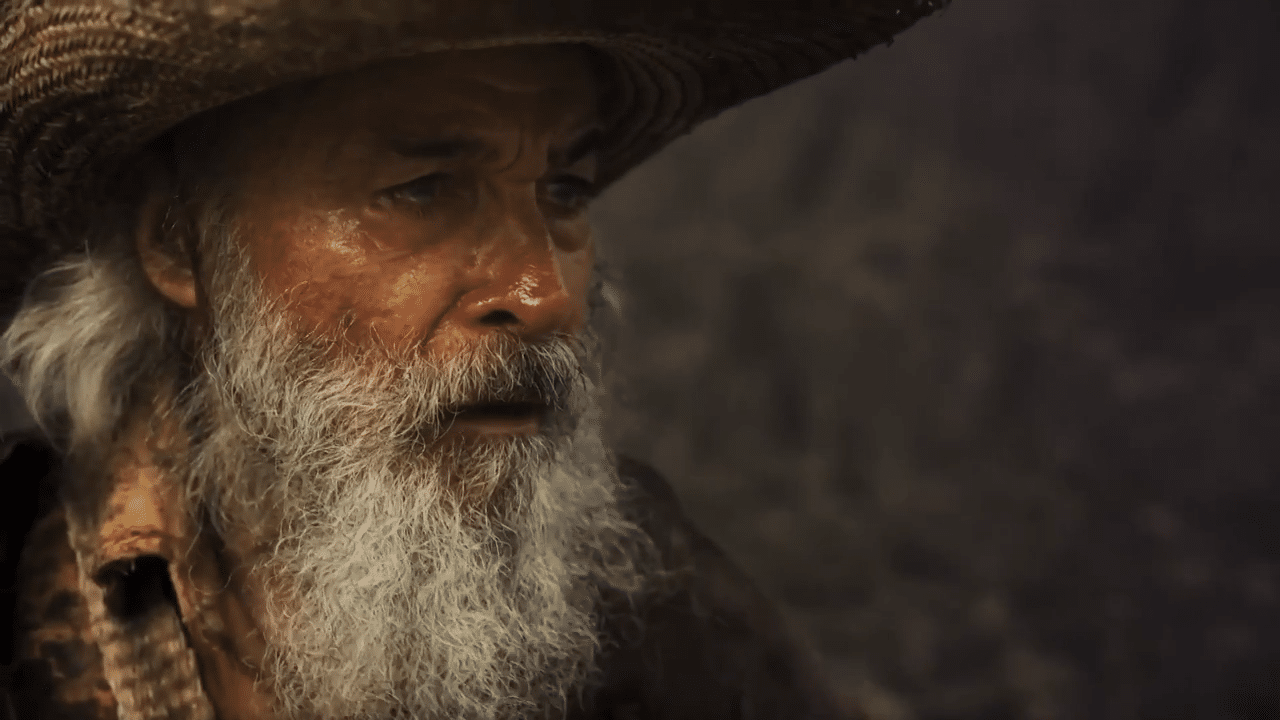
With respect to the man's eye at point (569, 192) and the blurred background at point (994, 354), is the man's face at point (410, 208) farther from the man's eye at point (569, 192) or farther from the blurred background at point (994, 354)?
the blurred background at point (994, 354)

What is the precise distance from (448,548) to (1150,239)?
3.12 ft

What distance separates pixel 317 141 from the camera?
109 cm

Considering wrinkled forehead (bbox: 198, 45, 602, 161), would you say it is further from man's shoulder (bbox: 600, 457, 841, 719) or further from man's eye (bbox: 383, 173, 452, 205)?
man's shoulder (bbox: 600, 457, 841, 719)

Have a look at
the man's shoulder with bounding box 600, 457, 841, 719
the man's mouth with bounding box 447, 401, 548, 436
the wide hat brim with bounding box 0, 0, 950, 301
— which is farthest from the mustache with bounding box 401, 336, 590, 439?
the man's shoulder with bounding box 600, 457, 841, 719

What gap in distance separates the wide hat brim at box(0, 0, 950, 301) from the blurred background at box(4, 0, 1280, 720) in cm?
39

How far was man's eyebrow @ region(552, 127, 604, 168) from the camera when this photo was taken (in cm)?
121

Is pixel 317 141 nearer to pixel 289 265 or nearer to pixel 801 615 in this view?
pixel 289 265

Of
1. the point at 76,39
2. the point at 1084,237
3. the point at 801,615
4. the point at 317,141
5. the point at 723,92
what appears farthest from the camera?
the point at 801,615

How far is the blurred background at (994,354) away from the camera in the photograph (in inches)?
49.4

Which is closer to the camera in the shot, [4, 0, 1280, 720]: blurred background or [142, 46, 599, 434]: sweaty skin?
[142, 46, 599, 434]: sweaty skin

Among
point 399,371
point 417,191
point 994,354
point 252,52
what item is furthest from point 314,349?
point 994,354

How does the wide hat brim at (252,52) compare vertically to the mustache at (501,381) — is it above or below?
above

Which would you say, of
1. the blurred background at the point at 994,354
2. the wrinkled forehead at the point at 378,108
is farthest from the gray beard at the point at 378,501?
the blurred background at the point at 994,354

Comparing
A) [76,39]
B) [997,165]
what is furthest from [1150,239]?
[76,39]
